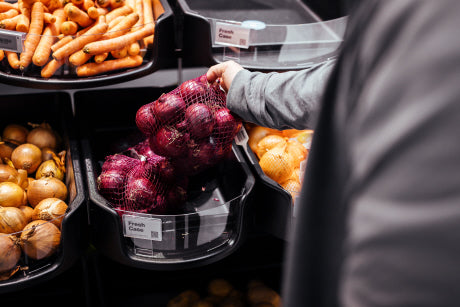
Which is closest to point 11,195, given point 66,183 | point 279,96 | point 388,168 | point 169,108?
point 66,183

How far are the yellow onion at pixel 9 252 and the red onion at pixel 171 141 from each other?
0.41m

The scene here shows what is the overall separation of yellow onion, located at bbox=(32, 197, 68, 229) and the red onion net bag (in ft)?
0.95

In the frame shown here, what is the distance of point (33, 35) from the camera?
1245 mm

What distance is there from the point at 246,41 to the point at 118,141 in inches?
19.8

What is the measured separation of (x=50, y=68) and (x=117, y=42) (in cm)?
20

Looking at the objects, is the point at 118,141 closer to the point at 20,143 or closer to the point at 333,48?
the point at 20,143

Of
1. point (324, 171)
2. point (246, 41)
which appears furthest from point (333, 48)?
point (324, 171)

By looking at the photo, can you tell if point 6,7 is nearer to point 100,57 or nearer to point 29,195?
point 100,57

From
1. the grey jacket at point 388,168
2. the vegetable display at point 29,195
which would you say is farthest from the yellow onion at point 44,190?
the grey jacket at point 388,168

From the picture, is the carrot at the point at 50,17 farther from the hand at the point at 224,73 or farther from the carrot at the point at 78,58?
the hand at the point at 224,73

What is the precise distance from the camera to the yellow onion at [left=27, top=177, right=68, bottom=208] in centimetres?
125

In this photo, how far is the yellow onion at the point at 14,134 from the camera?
1.45m

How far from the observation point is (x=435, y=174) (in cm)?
21

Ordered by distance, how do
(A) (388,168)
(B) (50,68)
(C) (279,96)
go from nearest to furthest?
(A) (388,168) < (C) (279,96) < (B) (50,68)
